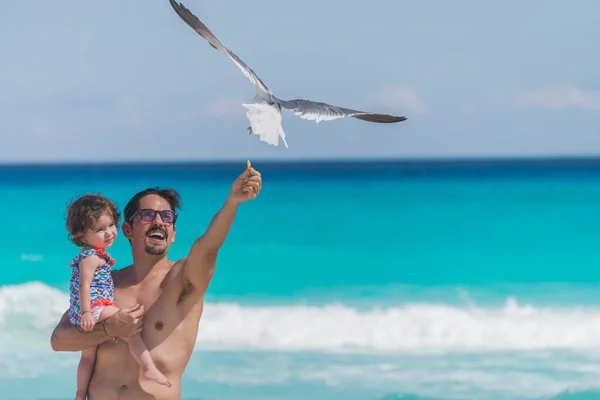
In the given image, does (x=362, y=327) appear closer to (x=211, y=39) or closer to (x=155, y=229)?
(x=155, y=229)

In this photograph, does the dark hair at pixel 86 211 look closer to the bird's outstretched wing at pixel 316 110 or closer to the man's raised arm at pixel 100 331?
the man's raised arm at pixel 100 331

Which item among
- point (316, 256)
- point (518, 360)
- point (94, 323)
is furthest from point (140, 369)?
point (316, 256)

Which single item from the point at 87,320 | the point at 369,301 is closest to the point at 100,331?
the point at 87,320

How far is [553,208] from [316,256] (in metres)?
6.38

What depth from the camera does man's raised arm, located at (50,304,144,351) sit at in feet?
9.79

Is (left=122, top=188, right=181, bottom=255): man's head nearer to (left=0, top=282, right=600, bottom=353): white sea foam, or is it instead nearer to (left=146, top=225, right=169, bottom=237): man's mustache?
(left=146, top=225, right=169, bottom=237): man's mustache

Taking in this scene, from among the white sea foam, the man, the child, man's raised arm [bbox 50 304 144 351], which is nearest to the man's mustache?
the man

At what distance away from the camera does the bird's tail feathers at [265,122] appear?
261 cm

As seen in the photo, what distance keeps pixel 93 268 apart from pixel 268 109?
76 centimetres

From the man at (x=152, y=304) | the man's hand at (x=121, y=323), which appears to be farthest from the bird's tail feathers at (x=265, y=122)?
the man's hand at (x=121, y=323)

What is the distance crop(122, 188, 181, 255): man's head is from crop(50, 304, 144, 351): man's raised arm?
214 millimetres

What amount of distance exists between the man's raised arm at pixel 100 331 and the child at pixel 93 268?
0.10 feet

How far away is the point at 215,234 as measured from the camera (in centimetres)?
300

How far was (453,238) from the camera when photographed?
15602mm
